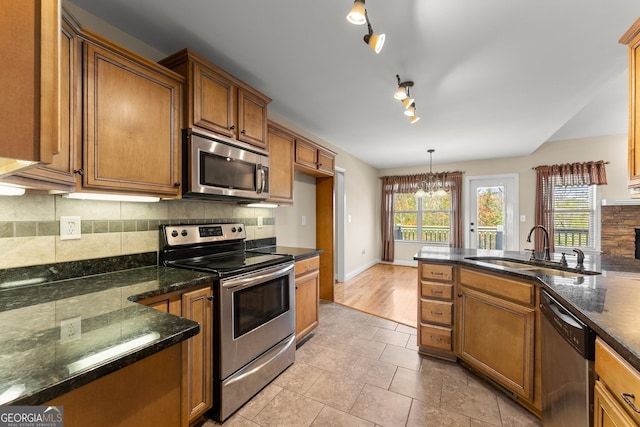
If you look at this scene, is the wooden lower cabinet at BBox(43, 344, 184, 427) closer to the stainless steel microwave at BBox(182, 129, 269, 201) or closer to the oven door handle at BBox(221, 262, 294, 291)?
the oven door handle at BBox(221, 262, 294, 291)

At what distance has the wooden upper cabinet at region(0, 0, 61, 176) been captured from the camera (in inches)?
18.1

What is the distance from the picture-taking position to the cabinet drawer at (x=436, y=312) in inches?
89.8

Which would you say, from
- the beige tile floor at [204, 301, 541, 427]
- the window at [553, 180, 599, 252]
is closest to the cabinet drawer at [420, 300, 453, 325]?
the beige tile floor at [204, 301, 541, 427]

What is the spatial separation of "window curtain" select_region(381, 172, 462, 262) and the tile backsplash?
16.8 ft

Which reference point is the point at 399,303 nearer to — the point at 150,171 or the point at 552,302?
the point at 552,302

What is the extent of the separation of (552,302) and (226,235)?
221 centimetres

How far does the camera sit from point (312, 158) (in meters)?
3.25

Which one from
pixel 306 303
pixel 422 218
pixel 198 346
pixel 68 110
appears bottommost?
pixel 306 303

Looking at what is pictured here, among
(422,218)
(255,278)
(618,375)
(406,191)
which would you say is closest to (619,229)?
(422,218)

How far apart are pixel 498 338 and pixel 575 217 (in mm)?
4664

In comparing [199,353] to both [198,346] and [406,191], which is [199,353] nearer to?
[198,346]

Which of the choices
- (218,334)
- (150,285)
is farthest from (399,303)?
(150,285)

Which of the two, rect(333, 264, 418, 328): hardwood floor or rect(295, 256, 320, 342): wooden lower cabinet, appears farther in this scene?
rect(333, 264, 418, 328): hardwood floor

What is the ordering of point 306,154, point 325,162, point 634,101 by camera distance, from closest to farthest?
point 634,101
point 306,154
point 325,162
